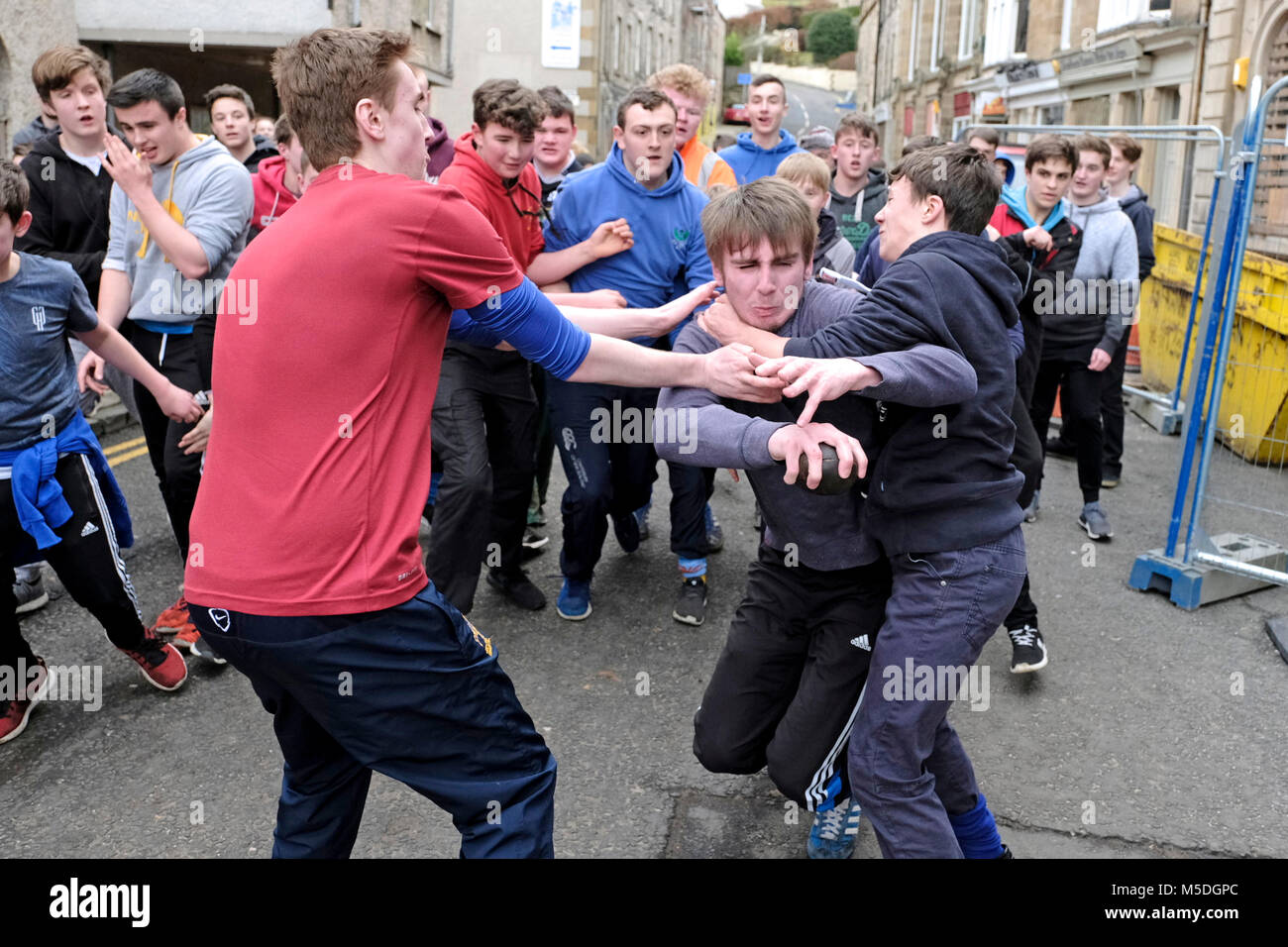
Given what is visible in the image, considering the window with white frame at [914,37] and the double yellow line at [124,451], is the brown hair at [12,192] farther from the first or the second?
the window with white frame at [914,37]

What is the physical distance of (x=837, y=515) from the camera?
3.04 meters

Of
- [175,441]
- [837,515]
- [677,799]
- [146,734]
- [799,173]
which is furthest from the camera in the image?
[799,173]

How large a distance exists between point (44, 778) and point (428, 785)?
2241 mm

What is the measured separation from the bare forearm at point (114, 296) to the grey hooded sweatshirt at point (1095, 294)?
4925 mm

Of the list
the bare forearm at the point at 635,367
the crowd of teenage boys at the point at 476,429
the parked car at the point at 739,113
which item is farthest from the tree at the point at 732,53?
the bare forearm at the point at 635,367

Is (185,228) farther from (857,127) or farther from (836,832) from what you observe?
(857,127)

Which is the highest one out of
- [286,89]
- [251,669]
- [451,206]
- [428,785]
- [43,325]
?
[286,89]

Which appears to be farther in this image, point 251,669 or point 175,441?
point 175,441

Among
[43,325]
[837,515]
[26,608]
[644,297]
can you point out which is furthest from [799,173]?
[26,608]

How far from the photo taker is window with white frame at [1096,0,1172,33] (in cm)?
2031

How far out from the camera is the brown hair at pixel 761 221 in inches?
116

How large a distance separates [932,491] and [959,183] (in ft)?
2.59

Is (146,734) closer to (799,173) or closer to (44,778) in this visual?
(44,778)

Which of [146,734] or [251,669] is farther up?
[251,669]
